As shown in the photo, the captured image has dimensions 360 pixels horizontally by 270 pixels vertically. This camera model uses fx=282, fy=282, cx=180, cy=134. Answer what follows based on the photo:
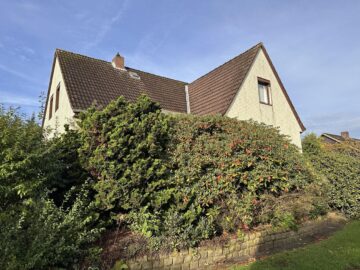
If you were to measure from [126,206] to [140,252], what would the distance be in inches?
34.8

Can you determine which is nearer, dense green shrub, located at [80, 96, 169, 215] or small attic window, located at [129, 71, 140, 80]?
dense green shrub, located at [80, 96, 169, 215]

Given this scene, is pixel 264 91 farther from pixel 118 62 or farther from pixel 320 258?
pixel 320 258

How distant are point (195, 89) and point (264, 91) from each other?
424 cm

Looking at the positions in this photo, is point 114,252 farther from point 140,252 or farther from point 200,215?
point 200,215

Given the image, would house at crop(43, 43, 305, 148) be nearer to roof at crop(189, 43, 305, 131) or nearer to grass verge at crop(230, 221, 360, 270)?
roof at crop(189, 43, 305, 131)

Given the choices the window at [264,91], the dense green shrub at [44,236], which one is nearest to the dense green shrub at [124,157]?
the dense green shrub at [44,236]

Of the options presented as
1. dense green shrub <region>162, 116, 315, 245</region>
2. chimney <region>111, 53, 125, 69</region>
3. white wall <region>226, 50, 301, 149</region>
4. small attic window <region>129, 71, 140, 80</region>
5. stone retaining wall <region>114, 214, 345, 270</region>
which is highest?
chimney <region>111, 53, 125, 69</region>

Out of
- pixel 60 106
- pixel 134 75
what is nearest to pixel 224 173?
pixel 60 106

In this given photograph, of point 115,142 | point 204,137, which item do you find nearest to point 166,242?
point 115,142

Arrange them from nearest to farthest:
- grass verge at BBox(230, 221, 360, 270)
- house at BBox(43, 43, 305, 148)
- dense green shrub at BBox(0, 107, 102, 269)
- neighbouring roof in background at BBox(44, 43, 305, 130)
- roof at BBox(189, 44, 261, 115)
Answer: dense green shrub at BBox(0, 107, 102, 269) → grass verge at BBox(230, 221, 360, 270) → neighbouring roof in background at BBox(44, 43, 305, 130) → house at BBox(43, 43, 305, 148) → roof at BBox(189, 44, 261, 115)

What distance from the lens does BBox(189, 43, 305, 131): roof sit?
14.2m

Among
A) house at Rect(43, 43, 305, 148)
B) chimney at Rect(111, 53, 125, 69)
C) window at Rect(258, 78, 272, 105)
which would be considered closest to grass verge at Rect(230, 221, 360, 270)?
house at Rect(43, 43, 305, 148)

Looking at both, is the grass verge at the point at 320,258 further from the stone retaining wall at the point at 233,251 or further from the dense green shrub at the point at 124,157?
the dense green shrub at the point at 124,157

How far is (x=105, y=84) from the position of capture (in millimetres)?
13922
